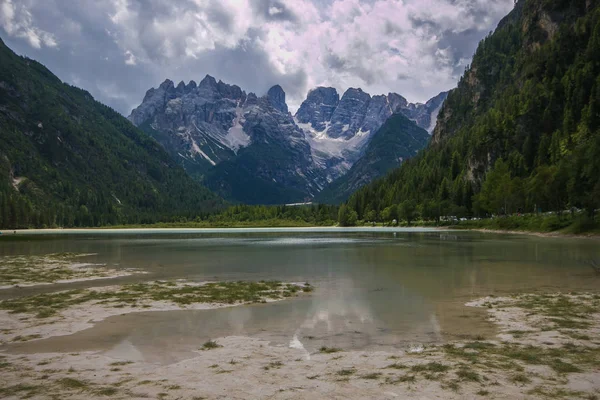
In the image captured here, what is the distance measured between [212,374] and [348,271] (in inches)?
1093

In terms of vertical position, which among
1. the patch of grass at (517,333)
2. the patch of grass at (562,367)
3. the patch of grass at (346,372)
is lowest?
the patch of grass at (346,372)

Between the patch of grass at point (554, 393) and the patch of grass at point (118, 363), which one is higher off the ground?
the patch of grass at point (554, 393)

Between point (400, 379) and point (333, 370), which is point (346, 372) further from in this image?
point (400, 379)

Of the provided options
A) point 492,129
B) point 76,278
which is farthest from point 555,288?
point 492,129

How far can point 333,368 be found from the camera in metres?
12.6

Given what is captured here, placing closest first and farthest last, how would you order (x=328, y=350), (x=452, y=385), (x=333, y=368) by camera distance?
(x=452, y=385)
(x=333, y=368)
(x=328, y=350)

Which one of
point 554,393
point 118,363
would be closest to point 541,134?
point 554,393

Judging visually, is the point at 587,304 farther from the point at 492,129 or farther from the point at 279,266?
the point at 492,129

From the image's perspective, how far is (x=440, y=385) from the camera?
35.9 feet

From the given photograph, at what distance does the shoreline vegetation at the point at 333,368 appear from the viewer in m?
10.8

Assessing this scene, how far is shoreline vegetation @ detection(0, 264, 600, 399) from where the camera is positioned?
10750mm

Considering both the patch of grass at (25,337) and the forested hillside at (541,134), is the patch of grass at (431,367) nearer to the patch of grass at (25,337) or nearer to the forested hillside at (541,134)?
the patch of grass at (25,337)

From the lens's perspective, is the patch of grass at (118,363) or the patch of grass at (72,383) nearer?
the patch of grass at (72,383)

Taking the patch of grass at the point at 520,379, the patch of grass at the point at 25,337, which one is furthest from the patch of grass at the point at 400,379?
the patch of grass at the point at 25,337
